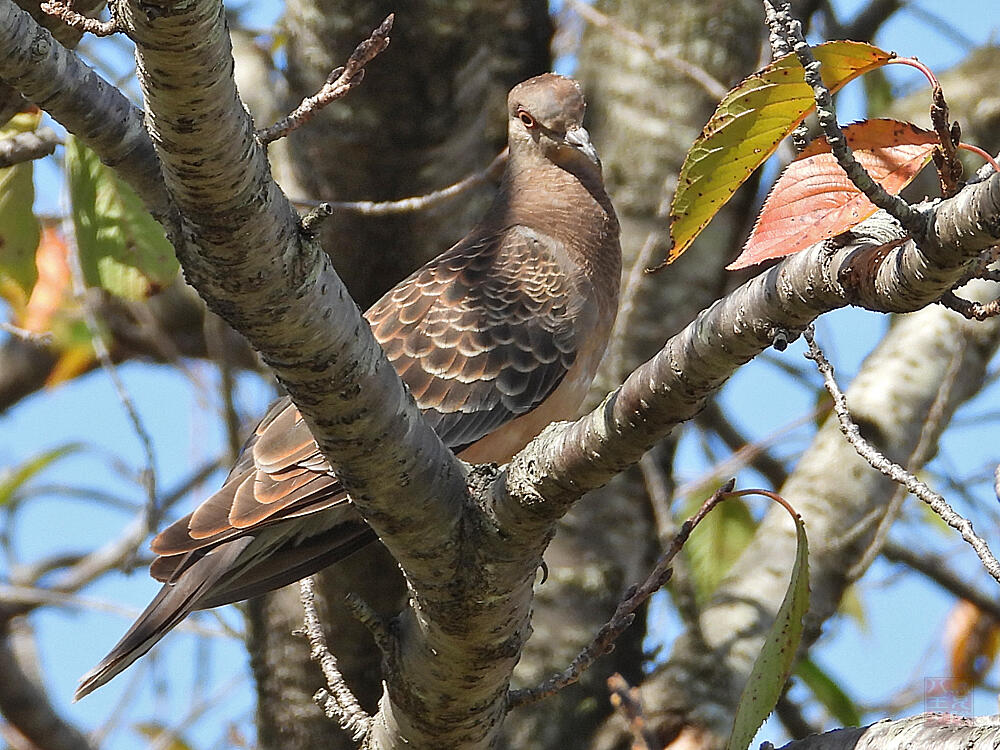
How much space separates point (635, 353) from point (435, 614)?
2.03 meters

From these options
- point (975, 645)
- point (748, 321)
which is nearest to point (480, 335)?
point (748, 321)

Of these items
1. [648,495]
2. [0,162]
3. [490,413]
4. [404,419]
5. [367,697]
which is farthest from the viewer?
[648,495]

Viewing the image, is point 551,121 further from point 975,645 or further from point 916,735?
point 975,645

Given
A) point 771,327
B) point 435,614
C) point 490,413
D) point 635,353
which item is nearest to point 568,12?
point 635,353

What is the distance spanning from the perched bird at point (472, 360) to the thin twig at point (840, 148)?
5.62 ft

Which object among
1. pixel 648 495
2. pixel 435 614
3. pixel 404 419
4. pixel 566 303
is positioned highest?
pixel 566 303

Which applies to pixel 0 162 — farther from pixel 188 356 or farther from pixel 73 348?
pixel 188 356

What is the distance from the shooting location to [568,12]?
4.65 m

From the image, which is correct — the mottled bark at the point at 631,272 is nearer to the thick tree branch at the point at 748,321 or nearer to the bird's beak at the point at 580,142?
the bird's beak at the point at 580,142

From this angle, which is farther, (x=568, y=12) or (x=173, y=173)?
(x=568, y=12)

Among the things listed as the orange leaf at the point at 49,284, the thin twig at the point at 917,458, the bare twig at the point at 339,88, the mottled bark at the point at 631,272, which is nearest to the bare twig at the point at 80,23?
the bare twig at the point at 339,88

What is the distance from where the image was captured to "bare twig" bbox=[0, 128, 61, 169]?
239 centimetres

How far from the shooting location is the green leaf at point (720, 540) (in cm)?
416

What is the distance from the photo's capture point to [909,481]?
6.02 ft
